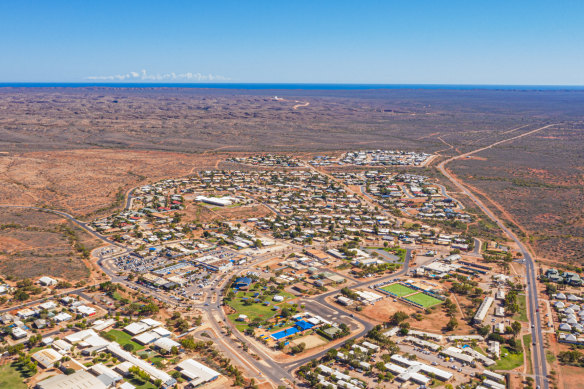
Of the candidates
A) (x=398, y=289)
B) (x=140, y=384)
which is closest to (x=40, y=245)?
(x=140, y=384)

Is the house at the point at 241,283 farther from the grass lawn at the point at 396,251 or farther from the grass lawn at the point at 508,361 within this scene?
the grass lawn at the point at 508,361

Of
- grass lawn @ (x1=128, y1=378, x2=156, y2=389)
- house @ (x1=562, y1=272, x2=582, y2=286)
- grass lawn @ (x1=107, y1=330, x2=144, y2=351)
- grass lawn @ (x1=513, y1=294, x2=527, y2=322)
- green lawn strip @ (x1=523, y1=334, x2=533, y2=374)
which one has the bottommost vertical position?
green lawn strip @ (x1=523, y1=334, x2=533, y2=374)

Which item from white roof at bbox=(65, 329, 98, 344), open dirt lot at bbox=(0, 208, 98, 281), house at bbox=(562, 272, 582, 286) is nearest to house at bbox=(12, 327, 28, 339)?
white roof at bbox=(65, 329, 98, 344)

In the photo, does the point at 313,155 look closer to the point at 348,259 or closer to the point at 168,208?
the point at 168,208

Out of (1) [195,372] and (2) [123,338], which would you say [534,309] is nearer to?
(1) [195,372]

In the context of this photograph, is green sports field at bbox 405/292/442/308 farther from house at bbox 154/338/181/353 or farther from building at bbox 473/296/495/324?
house at bbox 154/338/181/353

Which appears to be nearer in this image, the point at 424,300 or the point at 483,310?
the point at 483,310

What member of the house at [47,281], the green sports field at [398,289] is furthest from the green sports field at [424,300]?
the house at [47,281]
